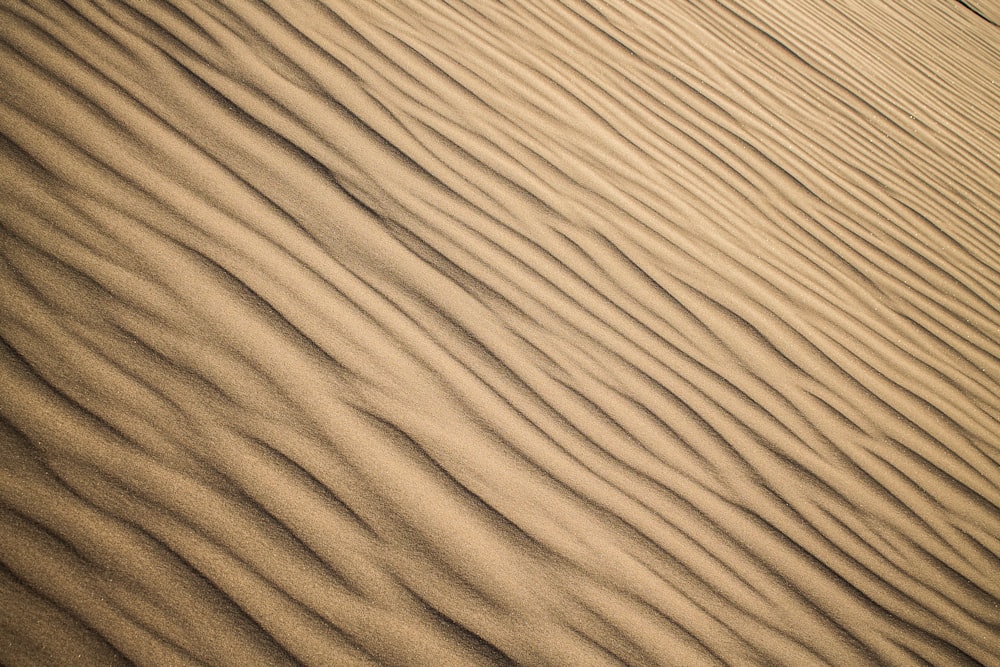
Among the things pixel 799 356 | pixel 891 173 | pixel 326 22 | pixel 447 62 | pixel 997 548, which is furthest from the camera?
pixel 891 173

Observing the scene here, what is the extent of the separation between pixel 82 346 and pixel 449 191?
117 cm

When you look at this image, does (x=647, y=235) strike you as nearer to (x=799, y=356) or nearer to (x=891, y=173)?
(x=799, y=356)

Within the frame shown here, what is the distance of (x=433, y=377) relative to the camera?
154 centimetres

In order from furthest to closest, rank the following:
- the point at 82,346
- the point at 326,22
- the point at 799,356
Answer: the point at 326,22 < the point at 799,356 < the point at 82,346

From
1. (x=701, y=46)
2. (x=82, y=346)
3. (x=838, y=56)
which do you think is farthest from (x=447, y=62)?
(x=838, y=56)

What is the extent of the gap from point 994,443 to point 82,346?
311cm

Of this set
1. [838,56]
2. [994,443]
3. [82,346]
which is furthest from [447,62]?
[838,56]

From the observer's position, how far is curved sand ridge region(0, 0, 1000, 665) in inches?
45.5

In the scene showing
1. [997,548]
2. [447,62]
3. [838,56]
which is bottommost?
[997,548]

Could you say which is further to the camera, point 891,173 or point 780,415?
point 891,173

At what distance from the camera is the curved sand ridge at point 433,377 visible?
3.79 ft

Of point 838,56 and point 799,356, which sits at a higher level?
point 838,56

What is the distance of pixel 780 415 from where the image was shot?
1.93 metres

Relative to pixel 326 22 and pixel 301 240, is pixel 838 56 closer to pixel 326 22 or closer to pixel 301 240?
pixel 326 22
